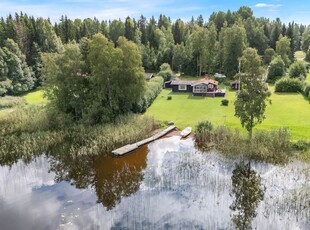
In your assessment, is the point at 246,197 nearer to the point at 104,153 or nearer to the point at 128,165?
the point at 128,165

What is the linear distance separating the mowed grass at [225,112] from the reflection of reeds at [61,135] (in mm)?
5084

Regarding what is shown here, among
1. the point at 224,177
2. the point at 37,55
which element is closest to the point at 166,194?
the point at 224,177

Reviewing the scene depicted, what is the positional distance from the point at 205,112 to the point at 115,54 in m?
14.2

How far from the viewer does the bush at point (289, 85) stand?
5047 centimetres

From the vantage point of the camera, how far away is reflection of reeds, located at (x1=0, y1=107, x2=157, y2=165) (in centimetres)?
2898

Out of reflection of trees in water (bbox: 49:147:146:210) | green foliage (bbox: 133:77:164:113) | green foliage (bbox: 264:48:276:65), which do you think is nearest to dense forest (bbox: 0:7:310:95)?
green foliage (bbox: 264:48:276:65)

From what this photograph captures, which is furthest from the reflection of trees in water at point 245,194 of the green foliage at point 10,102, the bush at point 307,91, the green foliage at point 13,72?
the green foliage at point 13,72

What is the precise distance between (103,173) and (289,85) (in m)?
39.1

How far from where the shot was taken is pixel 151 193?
21.4 m

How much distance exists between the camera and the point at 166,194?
2125 centimetres

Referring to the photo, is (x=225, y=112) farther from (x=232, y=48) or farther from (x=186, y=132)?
(x=232, y=48)

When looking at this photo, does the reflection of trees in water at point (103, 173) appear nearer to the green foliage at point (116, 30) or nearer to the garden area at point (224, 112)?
the garden area at point (224, 112)

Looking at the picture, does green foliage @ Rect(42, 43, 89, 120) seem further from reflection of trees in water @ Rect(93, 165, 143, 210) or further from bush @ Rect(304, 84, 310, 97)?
bush @ Rect(304, 84, 310, 97)

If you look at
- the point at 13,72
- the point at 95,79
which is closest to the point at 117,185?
the point at 95,79
